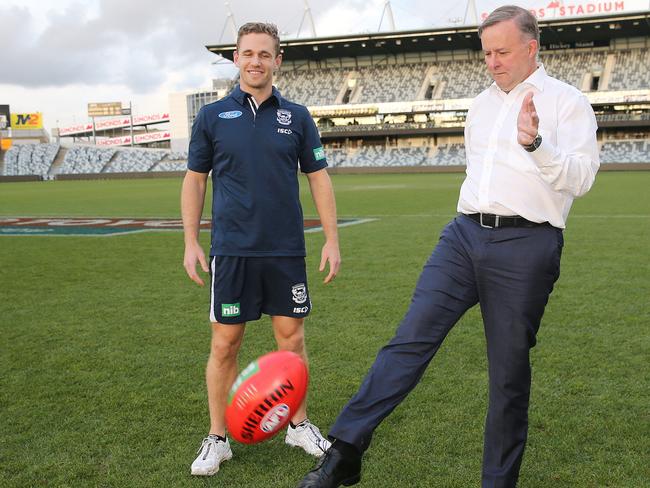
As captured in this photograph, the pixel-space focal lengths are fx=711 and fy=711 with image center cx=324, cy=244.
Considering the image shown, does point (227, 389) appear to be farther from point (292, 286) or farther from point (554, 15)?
point (554, 15)

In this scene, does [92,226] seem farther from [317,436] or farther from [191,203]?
[317,436]

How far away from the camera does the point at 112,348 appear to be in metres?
5.61

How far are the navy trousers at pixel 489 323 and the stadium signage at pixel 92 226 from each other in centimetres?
1143

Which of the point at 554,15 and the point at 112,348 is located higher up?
the point at 554,15

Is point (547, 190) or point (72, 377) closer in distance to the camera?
point (547, 190)

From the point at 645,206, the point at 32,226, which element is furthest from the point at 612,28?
the point at 32,226

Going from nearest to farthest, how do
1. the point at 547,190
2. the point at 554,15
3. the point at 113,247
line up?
the point at 547,190, the point at 113,247, the point at 554,15

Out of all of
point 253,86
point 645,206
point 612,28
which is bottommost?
point 645,206

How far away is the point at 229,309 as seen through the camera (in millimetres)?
→ 3414

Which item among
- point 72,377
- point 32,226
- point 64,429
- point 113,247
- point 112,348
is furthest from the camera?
point 32,226

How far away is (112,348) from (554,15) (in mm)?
57786

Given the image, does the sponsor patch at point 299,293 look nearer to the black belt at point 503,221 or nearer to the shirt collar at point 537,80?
the black belt at point 503,221

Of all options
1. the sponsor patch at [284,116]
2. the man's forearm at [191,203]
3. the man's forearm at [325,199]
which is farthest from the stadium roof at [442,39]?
the man's forearm at [191,203]

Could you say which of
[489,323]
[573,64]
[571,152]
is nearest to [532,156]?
[571,152]
